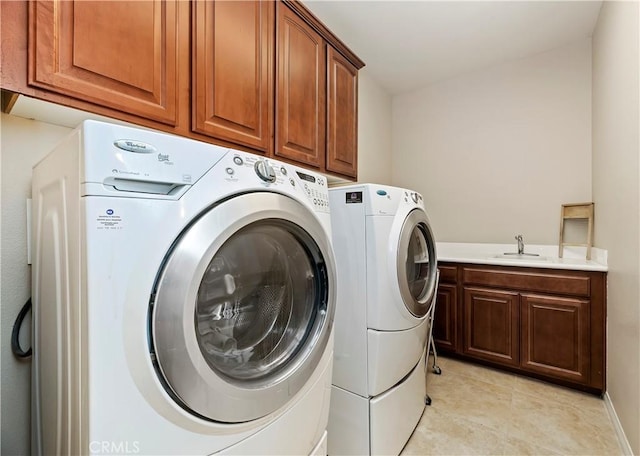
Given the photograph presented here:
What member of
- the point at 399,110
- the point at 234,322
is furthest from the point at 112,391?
the point at 399,110

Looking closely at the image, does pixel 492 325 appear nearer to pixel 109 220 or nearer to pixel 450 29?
pixel 450 29

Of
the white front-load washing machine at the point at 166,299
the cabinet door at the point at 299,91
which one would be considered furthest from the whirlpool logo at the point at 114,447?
the cabinet door at the point at 299,91

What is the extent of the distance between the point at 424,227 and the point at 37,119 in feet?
5.46

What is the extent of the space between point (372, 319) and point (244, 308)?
2.25 ft

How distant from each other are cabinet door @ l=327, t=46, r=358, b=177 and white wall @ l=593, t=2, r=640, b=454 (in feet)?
4.63

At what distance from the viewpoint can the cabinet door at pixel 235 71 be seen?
1.17 metres

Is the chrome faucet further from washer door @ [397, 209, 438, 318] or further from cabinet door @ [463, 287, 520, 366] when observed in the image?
washer door @ [397, 209, 438, 318]

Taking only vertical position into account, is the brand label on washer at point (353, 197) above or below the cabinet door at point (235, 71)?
below

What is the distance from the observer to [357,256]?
1.34 meters

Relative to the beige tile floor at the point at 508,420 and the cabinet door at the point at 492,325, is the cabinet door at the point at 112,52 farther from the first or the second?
the cabinet door at the point at 492,325

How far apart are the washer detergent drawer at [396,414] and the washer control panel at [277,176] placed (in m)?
0.94

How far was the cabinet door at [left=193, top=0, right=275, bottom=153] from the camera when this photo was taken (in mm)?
1165

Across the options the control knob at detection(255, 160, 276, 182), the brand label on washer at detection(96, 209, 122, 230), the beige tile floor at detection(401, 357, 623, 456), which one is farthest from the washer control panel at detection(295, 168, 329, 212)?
the beige tile floor at detection(401, 357, 623, 456)

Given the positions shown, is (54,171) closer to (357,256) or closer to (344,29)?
(357,256)
